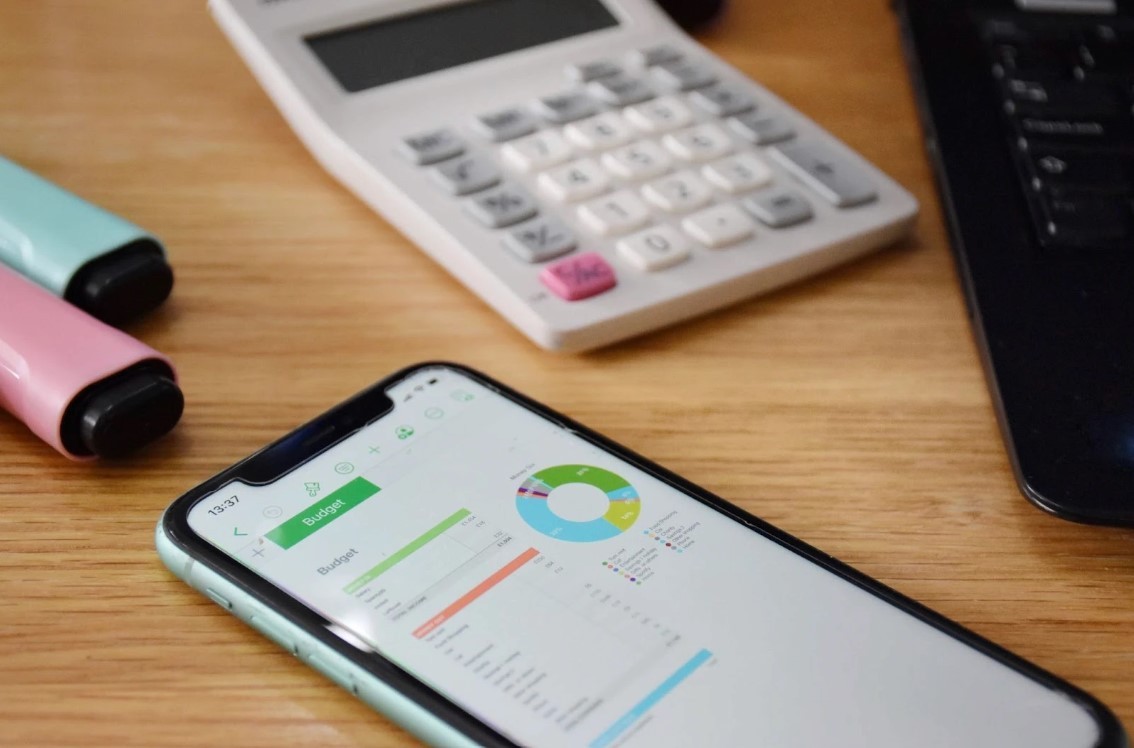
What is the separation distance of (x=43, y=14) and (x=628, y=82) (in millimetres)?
288

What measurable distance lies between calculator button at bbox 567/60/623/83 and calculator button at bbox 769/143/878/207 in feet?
0.25

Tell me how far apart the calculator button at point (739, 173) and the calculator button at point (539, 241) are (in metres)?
0.06

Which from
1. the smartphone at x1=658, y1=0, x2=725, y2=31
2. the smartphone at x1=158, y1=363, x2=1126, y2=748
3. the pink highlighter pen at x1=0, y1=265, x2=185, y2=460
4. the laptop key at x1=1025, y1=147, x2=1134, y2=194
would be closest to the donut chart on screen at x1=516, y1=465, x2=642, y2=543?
the smartphone at x1=158, y1=363, x2=1126, y2=748

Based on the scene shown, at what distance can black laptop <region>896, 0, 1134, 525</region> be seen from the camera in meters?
0.35

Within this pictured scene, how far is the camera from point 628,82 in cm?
50

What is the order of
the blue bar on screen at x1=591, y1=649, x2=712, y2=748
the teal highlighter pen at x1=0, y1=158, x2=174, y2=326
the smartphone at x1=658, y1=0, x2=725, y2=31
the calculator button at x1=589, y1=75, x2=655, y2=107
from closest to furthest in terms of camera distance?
the blue bar on screen at x1=591, y1=649, x2=712, y2=748 < the teal highlighter pen at x1=0, y1=158, x2=174, y2=326 < the calculator button at x1=589, y1=75, x2=655, y2=107 < the smartphone at x1=658, y1=0, x2=725, y2=31

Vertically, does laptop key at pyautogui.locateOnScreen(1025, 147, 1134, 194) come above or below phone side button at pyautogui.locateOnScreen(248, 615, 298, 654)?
above

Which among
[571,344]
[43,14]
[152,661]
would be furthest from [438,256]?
[43,14]

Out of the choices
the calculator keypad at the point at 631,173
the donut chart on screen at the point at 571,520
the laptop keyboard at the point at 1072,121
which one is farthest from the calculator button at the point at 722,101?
the donut chart on screen at the point at 571,520

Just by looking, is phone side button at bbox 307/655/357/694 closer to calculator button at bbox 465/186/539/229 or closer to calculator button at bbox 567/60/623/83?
calculator button at bbox 465/186/539/229

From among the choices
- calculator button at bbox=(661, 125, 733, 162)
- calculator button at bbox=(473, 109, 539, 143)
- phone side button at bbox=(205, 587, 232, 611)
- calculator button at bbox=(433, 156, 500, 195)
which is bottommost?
phone side button at bbox=(205, 587, 232, 611)

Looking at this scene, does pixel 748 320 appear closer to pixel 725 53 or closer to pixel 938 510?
pixel 938 510

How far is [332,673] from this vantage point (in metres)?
0.29

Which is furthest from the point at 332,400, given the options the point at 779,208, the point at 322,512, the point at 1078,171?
the point at 1078,171
